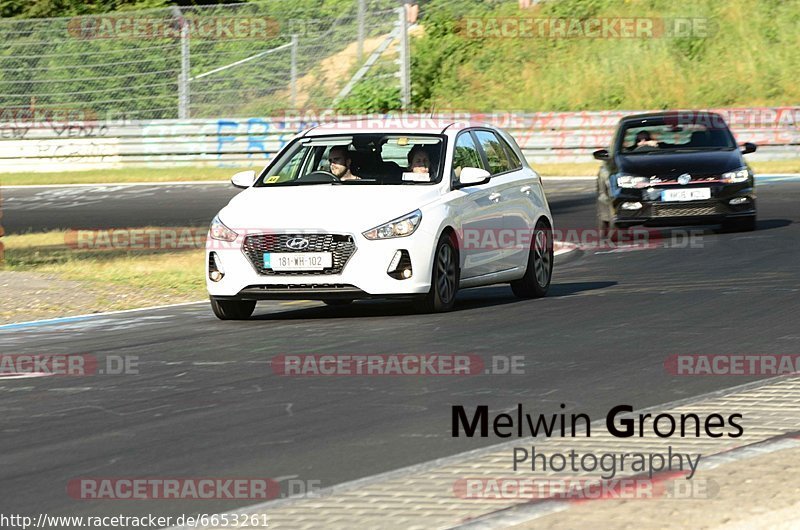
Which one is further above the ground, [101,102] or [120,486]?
[120,486]

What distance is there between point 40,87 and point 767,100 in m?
18.3

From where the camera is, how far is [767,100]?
41.8 metres

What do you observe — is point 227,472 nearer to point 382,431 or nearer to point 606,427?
point 382,431

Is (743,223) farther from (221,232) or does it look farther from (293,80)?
(293,80)

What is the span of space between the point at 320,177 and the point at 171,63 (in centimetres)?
2811

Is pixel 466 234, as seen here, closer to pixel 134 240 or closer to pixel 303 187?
pixel 303 187

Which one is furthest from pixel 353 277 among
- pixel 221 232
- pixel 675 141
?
pixel 675 141

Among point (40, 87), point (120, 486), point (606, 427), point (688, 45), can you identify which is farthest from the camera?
point (688, 45)

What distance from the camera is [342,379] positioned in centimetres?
1003

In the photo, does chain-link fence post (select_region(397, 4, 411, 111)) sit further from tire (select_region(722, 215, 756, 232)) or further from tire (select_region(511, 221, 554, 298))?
tire (select_region(511, 221, 554, 298))

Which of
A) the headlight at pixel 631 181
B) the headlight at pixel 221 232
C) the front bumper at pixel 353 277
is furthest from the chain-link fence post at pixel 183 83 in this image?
the front bumper at pixel 353 277

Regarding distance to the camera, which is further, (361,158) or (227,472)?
(361,158)

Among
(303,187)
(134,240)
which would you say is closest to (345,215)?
(303,187)

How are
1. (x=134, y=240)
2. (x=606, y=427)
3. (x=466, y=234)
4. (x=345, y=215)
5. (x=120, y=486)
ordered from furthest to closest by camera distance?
(x=134, y=240), (x=466, y=234), (x=345, y=215), (x=606, y=427), (x=120, y=486)
